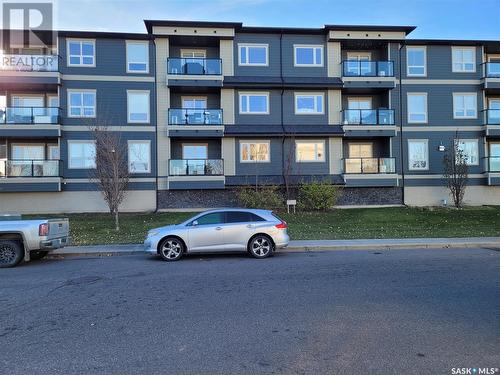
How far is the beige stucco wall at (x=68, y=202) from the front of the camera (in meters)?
25.3

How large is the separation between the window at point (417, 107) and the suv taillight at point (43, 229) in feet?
79.1

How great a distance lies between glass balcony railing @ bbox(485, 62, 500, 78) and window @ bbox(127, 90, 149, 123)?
76.4 feet

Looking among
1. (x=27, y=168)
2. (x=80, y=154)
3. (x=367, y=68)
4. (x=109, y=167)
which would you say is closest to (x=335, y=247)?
(x=109, y=167)

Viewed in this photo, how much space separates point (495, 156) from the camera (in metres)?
27.9

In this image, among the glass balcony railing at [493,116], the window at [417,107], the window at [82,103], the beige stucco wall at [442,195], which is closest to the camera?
the window at [82,103]

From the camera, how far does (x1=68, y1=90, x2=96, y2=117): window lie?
25984 mm

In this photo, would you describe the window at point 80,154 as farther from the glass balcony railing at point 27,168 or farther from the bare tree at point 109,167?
the bare tree at point 109,167

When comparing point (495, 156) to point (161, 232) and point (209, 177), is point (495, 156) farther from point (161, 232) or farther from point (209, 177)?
point (161, 232)

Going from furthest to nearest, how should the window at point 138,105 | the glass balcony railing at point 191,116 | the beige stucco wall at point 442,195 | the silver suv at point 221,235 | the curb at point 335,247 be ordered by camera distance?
the beige stucco wall at point 442,195
the window at point 138,105
the glass balcony railing at point 191,116
the curb at point 335,247
the silver suv at point 221,235

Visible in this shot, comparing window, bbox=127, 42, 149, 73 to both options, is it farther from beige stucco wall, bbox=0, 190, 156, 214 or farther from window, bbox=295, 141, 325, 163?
window, bbox=295, 141, 325, 163

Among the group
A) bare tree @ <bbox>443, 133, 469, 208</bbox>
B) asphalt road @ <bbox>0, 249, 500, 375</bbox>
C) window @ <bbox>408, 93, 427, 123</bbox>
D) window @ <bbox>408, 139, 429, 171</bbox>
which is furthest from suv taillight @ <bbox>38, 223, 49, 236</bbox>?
window @ <bbox>408, 93, 427, 123</bbox>

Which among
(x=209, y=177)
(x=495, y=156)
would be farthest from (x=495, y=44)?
(x=209, y=177)

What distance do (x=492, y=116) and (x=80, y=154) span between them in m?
27.8

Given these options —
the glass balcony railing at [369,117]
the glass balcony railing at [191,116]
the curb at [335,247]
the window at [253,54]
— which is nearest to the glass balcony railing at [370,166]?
the glass balcony railing at [369,117]
